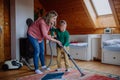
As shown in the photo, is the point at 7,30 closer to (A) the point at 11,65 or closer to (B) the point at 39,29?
(A) the point at 11,65

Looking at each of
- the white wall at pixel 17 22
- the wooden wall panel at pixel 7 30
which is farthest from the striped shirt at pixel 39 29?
the wooden wall panel at pixel 7 30

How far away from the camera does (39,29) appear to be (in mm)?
2621

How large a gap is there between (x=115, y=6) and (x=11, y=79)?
277cm

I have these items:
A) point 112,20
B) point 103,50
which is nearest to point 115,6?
point 112,20

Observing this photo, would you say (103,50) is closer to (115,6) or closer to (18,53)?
(115,6)

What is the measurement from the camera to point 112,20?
400 cm

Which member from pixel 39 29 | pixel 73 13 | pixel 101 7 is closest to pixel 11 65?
pixel 39 29

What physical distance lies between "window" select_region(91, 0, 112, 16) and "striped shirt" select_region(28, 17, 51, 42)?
6.66ft

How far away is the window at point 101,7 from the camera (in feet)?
13.1

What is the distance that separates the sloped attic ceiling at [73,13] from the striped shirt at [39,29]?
169 cm

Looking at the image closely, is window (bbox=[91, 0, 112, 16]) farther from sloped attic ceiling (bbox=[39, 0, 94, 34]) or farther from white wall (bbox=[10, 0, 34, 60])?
white wall (bbox=[10, 0, 34, 60])

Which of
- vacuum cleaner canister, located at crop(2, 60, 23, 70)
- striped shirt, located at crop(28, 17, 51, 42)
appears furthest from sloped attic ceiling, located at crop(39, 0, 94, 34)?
vacuum cleaner canister, located at crop(2, 60, 23, 70)

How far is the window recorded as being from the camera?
400 centimetres

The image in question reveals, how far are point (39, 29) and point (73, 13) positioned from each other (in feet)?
6.69
